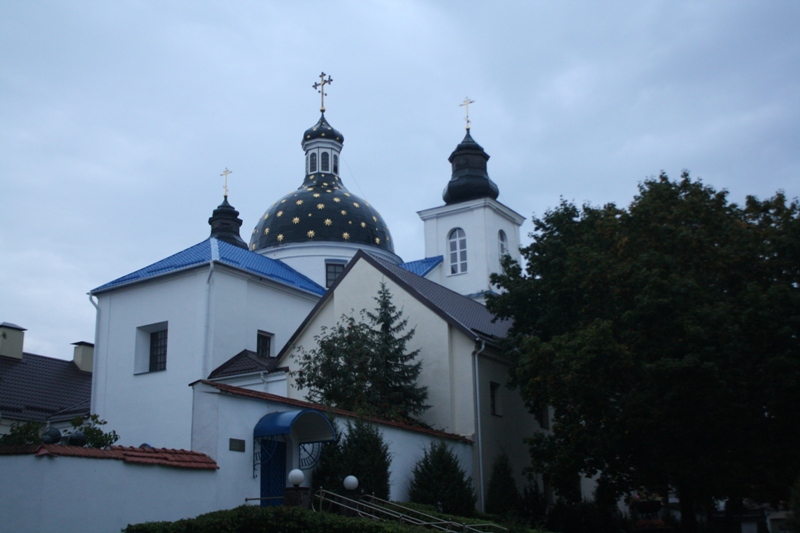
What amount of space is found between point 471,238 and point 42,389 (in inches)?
826

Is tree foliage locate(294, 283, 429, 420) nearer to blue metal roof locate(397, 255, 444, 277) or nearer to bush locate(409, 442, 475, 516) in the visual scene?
bush locate(409, 442, 475, 516)

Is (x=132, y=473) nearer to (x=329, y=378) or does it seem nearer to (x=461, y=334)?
(x=329, y=378)

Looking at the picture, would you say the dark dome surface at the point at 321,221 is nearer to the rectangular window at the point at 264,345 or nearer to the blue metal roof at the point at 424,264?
the blue metal roof at the point at 424,264

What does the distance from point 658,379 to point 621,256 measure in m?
3.58

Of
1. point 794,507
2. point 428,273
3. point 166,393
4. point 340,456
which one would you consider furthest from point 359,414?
point 428,273

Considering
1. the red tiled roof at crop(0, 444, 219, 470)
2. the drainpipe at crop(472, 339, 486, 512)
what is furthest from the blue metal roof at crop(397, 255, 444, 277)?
the red tiled roof at crop(0, 444, 219, 470)

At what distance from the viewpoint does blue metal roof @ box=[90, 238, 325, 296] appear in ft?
105

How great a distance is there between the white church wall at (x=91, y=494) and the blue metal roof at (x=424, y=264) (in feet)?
94.9

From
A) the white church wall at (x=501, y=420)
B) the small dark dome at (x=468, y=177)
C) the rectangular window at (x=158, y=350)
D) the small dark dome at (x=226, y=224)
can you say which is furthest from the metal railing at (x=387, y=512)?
the small dark dome at (x=226, y=224)

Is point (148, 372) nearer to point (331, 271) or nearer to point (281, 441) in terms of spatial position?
point (331, 271)

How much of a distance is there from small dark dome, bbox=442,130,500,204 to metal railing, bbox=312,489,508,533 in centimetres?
2898

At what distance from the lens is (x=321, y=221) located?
4512 cm

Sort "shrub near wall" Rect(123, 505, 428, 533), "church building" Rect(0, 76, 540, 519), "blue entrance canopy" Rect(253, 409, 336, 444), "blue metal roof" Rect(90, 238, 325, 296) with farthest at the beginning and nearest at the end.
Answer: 1. "blue metal roof" Rect(90, 238, 325, 296)
2. "church building" Rect(0, 76, 540, 519)
3. "blue entrance canopy" Rect(253, 409, 336, 444)
4. "shrub near wall" Rect(123, 505, 428, 533)

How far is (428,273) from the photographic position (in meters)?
44.0
